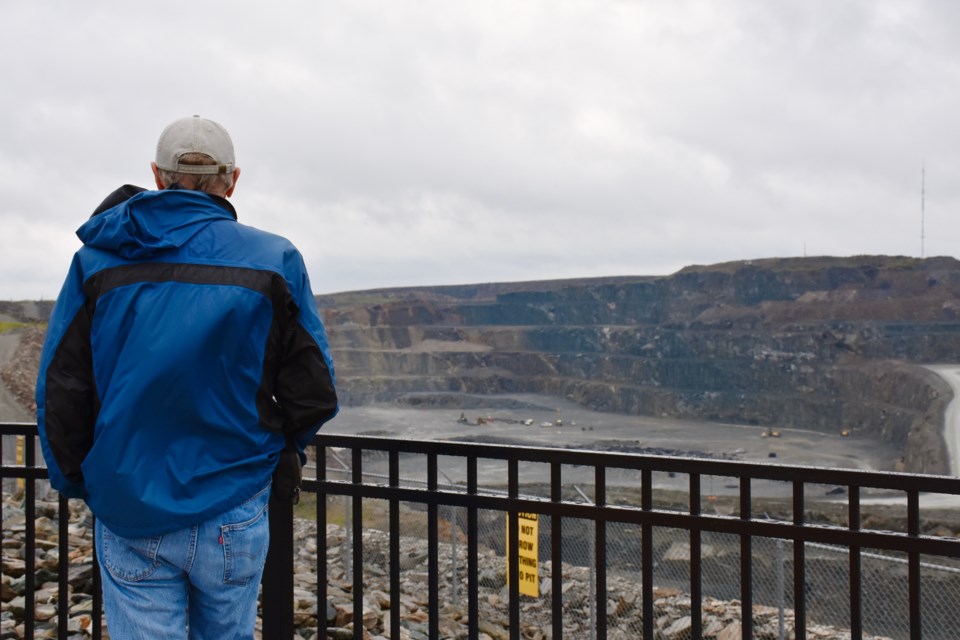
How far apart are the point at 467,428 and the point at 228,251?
62.5 meters

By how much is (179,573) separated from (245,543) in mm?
157

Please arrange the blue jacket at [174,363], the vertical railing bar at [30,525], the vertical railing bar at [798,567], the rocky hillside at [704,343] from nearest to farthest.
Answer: the blue jacket at [174,363] → the vertical railing bar at [798,567] → the vertical railing bar at [30,525] → the rocky hillside at [704,343]

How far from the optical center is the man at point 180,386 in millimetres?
1850

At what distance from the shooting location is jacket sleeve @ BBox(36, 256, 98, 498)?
1931 millimetres

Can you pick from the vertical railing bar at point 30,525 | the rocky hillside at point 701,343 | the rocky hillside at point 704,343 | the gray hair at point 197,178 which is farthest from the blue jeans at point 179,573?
the rocky hillside at point 704,343

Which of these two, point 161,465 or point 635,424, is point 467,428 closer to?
point 635,424

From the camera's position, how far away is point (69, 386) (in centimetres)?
193

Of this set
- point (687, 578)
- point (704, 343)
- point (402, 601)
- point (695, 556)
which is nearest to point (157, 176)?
point (695, 556)

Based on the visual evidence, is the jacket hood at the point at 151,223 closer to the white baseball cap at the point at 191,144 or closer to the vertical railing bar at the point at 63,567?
the white baseball cap at the point at 191,144

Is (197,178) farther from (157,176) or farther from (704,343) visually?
(704,343)

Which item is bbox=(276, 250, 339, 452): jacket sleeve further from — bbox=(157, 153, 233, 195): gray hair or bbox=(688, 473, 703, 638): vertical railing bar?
bbox=(688, 473, 703, 638): vertical railing bar

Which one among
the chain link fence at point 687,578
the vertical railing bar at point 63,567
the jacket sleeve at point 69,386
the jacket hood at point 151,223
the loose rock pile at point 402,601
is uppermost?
the jacket hood at point 151,223

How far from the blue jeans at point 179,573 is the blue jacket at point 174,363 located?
56mm

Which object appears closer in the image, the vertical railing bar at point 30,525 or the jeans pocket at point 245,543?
the jeans pocket at point 245,543
